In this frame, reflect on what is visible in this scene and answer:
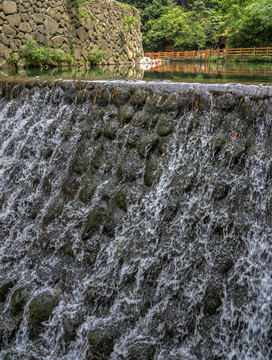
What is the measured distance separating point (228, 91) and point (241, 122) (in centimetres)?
37

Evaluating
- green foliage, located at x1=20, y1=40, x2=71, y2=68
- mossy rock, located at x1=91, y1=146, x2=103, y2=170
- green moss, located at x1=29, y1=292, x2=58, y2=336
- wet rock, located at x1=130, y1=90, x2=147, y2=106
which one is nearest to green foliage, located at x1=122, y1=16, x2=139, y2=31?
green foliage, located at x1=20, y1=40, x2=71, y2=68

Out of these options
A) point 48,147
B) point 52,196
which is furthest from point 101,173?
point 48,147

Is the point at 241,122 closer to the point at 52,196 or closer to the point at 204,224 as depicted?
the point at 204,224

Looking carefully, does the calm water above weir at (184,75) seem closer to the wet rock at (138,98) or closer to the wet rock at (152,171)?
the wet rock at (138,98)

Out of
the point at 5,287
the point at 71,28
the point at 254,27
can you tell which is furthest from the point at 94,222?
the point at 254,27

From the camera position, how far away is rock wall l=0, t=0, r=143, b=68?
28.8 feet

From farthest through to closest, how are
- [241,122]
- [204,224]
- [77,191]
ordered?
[77,191]
[241,122]
[204,224]

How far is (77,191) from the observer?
3.33 meters

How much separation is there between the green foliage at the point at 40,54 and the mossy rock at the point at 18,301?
816 centimetres

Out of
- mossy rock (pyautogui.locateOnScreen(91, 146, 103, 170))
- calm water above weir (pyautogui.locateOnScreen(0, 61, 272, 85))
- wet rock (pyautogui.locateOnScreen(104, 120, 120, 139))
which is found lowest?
mossy rock (pyautogui.locateOnScreen(91, 146, 103, 170))

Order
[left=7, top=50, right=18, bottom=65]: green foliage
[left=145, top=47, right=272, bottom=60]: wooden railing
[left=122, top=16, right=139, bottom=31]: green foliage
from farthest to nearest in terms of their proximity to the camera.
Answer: [left=145, top=47, right=272, bottom=60]: wooden railing < [left=122, top=16, right=139, bottom=31]: green foliage < [left=7, top=50, right=18, bottom=65]: green foliage

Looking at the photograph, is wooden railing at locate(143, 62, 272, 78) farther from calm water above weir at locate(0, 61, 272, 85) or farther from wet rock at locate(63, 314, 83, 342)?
wet rock at locate(63, 314, 83, 342)

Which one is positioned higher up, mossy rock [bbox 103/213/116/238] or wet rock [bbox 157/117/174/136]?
wet rock [bbox 157/117/174/136]

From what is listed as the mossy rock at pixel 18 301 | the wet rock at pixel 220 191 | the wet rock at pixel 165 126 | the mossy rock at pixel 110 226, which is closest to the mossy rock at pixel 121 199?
the mossy rock at pixel 110 226
